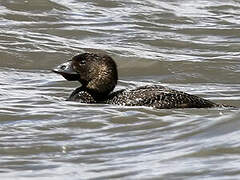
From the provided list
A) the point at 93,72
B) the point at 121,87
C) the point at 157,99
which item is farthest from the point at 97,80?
the point at 121,87

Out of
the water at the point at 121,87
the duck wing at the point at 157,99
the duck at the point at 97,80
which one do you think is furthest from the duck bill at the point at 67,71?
the duck wing at the point at 157,99

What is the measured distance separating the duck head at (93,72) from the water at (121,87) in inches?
14.6

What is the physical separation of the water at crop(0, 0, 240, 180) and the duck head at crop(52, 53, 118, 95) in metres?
0.37

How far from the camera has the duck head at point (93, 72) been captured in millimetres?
12859

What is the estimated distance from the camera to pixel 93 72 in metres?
12.9

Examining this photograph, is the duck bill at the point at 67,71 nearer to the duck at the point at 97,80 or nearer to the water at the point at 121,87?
the duck at the point at 97,80

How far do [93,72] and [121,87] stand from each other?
5.49 ft

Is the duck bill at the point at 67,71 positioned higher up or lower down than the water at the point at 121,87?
higher up

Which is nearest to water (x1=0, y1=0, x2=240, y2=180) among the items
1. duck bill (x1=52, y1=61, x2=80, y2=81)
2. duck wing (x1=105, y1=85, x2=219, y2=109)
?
duck wing (x1=105, y1=85, x2=219, y2=109)

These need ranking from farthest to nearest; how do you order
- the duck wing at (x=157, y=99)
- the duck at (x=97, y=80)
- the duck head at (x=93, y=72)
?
the duck head at (x=93, y=72), the duck at (x=97, y=80), the duck wing at (x=157, y=99)

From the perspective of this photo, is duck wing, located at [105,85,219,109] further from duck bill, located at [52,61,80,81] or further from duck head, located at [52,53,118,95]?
duck bill, located at [52,61,80,81]

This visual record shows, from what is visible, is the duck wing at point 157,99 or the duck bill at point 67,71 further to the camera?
the duck bill at point 67,71

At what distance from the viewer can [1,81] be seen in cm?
1439

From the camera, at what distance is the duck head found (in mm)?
12859
